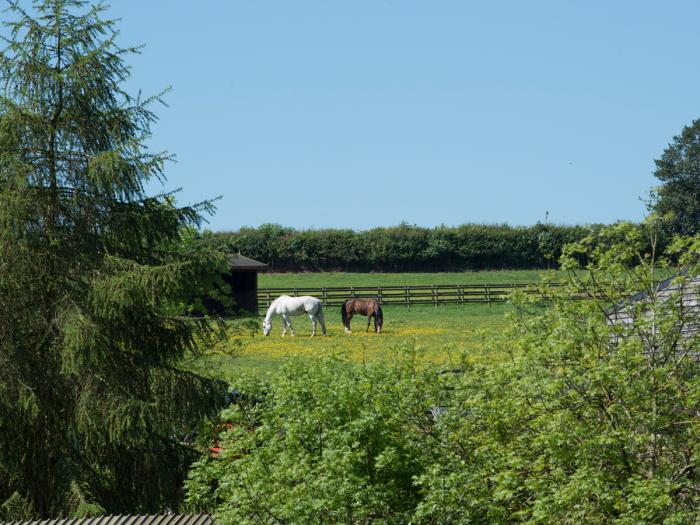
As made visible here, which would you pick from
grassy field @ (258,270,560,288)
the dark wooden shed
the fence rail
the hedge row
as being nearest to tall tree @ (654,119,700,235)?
the hedge row

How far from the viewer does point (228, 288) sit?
14289 millimetres

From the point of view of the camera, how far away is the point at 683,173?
86062 millimetres

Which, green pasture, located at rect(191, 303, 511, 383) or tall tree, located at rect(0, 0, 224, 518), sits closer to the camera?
tall tree, located at rect(0, 0, 224, 518)

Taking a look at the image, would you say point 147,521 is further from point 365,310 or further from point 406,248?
point 406,248

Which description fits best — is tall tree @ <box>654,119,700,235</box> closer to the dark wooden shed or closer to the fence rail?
the fence rail

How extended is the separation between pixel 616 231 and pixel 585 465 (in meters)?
3.06

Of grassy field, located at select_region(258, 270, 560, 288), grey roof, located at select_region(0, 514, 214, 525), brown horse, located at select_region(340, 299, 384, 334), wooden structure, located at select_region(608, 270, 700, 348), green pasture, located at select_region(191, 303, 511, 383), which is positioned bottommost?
green pasture, located at select_region(191, 303, 511, 383)

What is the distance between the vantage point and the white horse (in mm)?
43844

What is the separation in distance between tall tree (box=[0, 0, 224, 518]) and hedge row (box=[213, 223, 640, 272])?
220 ft

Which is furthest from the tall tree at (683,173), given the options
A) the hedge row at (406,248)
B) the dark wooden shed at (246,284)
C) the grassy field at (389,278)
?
the dark wooden shed at (246,284)

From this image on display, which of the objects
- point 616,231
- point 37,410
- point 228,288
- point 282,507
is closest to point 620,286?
point 616,231

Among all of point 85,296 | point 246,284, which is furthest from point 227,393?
point 246,284

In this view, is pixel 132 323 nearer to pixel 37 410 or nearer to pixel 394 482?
pixel 37 410

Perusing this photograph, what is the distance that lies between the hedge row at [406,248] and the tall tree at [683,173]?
27.7 ft
